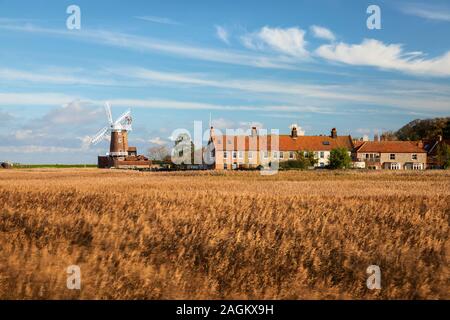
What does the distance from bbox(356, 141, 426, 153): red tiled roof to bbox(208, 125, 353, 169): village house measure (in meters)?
3.46

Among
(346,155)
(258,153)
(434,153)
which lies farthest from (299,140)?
(434,153)

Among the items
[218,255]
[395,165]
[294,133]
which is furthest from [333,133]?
[218,255]

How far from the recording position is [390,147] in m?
114

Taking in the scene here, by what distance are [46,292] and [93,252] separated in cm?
223

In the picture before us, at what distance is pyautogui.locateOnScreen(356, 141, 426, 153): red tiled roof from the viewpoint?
11369 cm

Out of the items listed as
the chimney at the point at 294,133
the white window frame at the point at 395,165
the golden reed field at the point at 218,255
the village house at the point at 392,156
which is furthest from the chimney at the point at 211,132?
the golden reed field at the point at 218,255

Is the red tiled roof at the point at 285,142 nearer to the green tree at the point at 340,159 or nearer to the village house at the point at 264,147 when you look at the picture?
the village house at the point at 264,147

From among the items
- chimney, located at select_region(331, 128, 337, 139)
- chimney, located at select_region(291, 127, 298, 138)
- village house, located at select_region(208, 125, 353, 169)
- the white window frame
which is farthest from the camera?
chimney, located at select_region(331, 128, 337, 139)

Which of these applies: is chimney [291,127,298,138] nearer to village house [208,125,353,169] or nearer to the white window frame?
village house [208,125,353,169]

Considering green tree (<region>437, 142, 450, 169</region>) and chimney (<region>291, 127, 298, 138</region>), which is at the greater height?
chimney (<region>291, 127, 298, 138</region>)

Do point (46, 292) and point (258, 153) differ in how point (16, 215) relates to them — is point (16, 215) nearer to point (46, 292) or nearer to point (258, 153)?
point (46, 292)

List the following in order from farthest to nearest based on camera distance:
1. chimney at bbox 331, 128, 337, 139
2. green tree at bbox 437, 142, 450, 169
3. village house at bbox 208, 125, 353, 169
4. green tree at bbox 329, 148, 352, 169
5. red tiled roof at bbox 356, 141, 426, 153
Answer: chimney at bbox 331, 128, 337, 139 → red tiled roof at bbox 356, 141, 426, 153 → village house at bbox 208, 125, 353, 169 → green tree at bbox 437, 142, 450, 169 → green tree at bbox 329, 148, 352, 169

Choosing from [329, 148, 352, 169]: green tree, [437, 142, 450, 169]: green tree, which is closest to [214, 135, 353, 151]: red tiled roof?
[329, 148, 352, 169]: green tree

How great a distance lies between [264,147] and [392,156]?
29.9 meters
